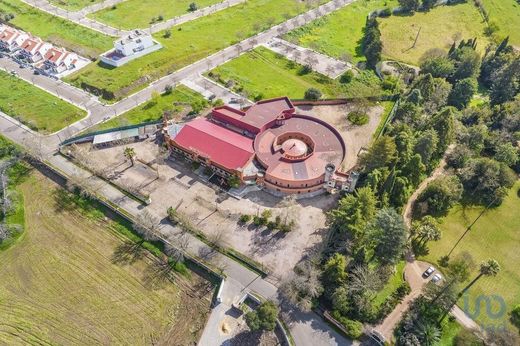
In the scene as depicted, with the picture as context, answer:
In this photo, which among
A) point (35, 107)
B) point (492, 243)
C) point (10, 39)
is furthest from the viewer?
point (10, 39)

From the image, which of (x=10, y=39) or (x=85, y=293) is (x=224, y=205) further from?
(x=10, y=39)

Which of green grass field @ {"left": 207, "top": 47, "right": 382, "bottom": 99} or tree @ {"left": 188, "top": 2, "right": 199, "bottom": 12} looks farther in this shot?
tree @ {"left": 188, "top": 2, "right": 199, "bottom": 12}

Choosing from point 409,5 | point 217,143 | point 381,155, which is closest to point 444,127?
point 381,155

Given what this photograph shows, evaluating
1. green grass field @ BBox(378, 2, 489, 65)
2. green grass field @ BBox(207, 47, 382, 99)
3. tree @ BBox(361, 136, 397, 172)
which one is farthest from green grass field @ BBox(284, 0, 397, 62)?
tree @ BBox(361, 136, 397, 172)

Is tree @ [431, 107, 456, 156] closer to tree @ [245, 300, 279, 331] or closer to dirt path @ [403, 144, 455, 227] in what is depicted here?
dirt path @ [403, 144, 455, 227]

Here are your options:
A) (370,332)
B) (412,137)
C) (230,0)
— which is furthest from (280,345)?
(230,0)

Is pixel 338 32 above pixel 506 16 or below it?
below

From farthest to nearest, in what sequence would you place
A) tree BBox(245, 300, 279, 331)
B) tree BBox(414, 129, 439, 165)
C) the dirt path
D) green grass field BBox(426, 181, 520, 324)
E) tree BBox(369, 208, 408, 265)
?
tree BBox(414, 129, 439, 165) → the dirt path → green grass field BBox(426, 181, 520, 324) → tree BBox(369, 208, 408, 265) → tree BBox(245, 300, 279, 331)
